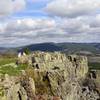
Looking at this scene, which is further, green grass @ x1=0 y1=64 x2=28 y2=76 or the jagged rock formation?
green grass @ x1=0 y1=64 x2=28 y2=76

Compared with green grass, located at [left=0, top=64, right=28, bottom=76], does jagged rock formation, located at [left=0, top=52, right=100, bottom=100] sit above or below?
below

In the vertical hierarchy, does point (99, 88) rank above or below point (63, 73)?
below

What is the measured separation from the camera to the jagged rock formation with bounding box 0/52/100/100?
8039cm

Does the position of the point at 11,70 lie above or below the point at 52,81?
above

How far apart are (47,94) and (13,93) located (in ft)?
54.0

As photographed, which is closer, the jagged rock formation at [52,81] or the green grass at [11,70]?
the jagged rock formation at [52,81]

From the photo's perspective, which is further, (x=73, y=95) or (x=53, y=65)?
(x=53, y=65)

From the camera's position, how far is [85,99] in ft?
361

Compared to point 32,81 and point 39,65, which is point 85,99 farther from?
point 32,81

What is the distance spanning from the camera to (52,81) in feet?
307

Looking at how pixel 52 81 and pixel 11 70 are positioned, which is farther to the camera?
pixel 52 81

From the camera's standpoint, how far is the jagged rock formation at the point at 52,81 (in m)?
80.4

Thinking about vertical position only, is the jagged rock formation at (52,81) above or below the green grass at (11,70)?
below

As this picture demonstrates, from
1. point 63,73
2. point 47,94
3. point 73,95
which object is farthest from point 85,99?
point 47,94
